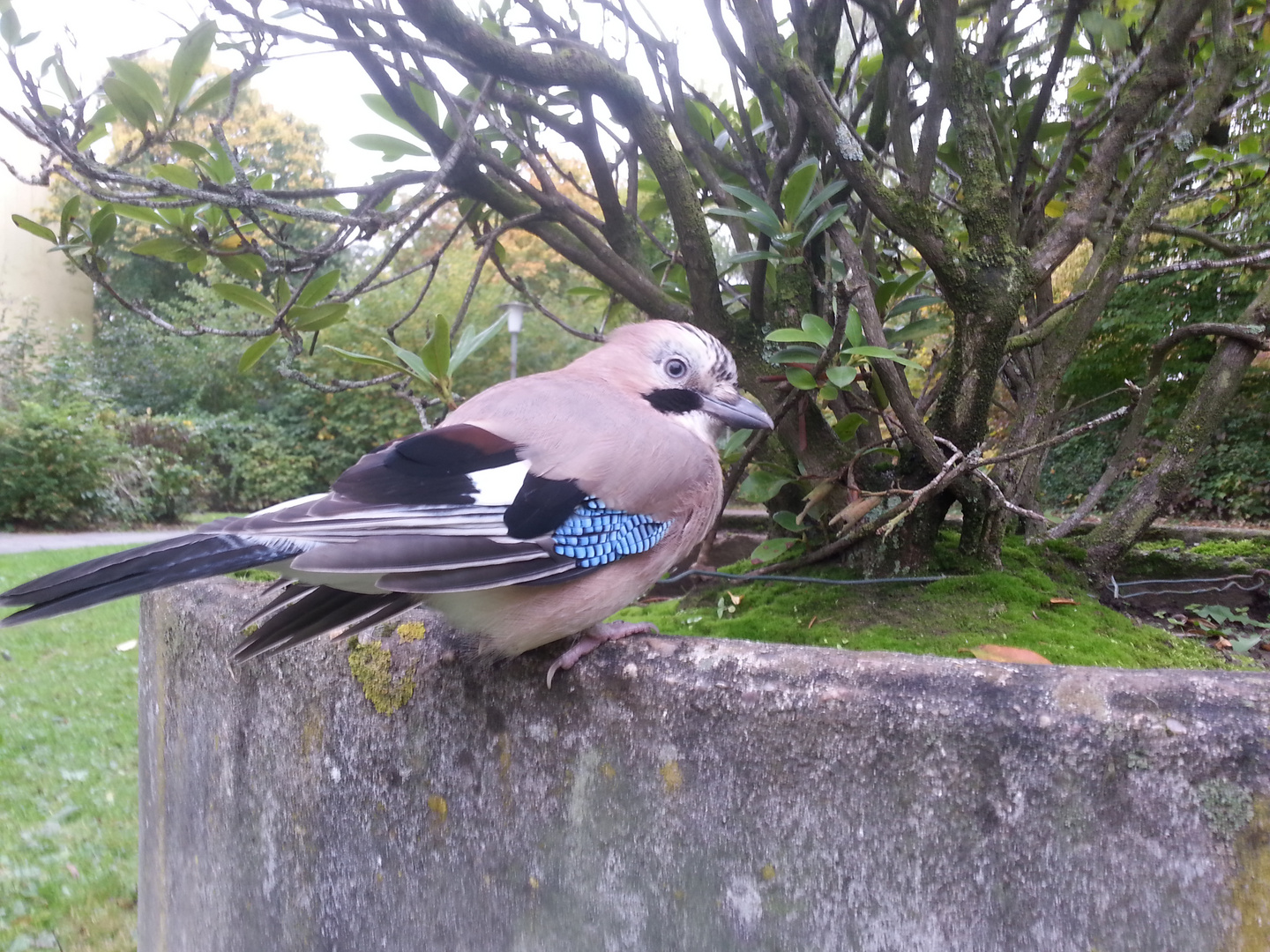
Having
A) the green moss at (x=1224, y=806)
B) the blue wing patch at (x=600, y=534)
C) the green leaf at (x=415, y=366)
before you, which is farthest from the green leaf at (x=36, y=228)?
the green moss at (x=1224, y=806)

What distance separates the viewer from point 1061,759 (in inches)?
43.3

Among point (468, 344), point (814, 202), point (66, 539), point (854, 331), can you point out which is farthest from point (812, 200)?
point (66, 539)

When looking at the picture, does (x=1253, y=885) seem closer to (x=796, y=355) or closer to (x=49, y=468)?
(x=796, y=355)

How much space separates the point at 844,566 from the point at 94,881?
303 centimetres

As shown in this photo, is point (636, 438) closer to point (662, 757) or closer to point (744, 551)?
point (662, 757)

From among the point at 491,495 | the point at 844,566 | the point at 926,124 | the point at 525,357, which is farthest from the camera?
the point at 525,357

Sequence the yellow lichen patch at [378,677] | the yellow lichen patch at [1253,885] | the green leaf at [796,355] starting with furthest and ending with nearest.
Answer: the green leaf at [796,355] → the yellow lichen patch at [378,677] → the yellow lichen patch at [1253,885]

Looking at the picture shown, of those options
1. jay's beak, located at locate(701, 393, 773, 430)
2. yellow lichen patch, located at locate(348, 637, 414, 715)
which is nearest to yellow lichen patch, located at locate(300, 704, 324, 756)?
yellow lichen patch, located at locate(348, 637, 414, 715)

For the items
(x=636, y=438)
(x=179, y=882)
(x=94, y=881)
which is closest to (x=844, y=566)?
(x=636, y=438)

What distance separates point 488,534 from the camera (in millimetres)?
1396

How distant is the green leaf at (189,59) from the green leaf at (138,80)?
39 millimetres

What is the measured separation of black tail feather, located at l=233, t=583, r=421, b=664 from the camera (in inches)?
56.8

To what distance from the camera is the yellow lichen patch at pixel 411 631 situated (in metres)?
1.62

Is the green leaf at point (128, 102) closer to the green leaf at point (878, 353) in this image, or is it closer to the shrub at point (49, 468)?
the green leaf at point (878, 353)
